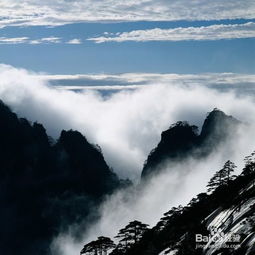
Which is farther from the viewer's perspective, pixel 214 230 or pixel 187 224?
pixel 187 224

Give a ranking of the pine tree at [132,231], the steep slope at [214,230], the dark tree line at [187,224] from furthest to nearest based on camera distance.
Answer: the pine tree at [132,231], the dark tree line at [187,224], the steep slope at [214,230]

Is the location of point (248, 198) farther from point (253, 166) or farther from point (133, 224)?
point (253, 166)

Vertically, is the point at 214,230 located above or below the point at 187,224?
above

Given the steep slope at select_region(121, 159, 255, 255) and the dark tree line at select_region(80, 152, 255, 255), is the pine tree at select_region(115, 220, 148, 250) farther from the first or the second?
the steep slope at select_region(121, 159, 255, 255)

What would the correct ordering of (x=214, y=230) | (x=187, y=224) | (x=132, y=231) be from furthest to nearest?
(x=132, y=231) < (x=187, y=224) < (x=214, y=230)

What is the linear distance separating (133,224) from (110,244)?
30.9ft

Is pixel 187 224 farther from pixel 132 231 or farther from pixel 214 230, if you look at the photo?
pixel 214 230

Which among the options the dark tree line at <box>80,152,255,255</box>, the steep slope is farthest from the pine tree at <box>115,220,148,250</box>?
the steep slope

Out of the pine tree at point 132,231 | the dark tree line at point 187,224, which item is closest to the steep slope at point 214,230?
the dark tree line at point 187,224

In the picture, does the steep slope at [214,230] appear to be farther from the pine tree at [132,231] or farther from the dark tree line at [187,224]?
the pine tree at [132,231]

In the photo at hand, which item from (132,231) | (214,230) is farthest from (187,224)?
(214,230)

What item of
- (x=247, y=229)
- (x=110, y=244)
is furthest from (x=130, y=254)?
(x=247, y=229)

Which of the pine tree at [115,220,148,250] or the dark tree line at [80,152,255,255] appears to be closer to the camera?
the dark tree line at [80,152,255,255]

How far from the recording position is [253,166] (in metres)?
166
